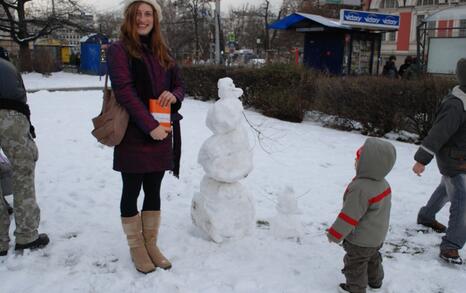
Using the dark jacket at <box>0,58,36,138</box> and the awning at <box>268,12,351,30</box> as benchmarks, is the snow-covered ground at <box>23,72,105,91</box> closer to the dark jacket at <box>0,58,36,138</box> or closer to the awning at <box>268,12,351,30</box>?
the awning at <box>268,12,351,30</box>

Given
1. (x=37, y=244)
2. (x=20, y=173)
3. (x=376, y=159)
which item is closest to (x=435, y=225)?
(x=376, y=159)

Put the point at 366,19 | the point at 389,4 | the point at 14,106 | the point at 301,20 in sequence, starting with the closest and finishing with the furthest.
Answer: the point at 14,106, the point at 366,19, the point at 301,20, the point at 389,4

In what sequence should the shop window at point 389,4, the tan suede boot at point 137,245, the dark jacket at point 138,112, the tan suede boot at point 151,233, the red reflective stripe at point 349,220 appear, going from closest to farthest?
the red reflective stripe at point 349,220 → the dark jacket at point 138,112 → the tan suede boot at point 137,245 → the tan suede boot at point 151,233 → the shop window at point 389,4

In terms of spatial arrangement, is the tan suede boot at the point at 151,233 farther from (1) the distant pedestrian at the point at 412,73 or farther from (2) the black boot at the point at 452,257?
(1) the distant pedestrian at the point at 412,73

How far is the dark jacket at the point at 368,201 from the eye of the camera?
2.75 metres

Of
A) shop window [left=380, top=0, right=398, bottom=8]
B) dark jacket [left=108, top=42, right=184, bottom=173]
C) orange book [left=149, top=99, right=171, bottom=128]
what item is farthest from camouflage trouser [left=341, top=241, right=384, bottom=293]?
shop window [left=380, top=0, right=398, bottom=8]

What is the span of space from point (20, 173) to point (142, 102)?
1.15 m

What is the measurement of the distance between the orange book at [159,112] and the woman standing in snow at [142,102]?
31 mm

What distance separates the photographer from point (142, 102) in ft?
9.81

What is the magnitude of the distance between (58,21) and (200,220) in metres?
28.3

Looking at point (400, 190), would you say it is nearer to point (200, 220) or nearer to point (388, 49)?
point (200, 220)

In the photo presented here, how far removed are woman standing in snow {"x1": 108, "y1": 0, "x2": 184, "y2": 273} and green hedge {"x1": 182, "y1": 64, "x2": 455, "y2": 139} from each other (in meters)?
5.75

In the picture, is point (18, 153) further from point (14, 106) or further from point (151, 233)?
point (151, 233)

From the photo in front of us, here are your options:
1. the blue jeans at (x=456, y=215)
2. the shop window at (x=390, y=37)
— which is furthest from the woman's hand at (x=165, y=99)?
the shop window at (x=390, y=37)
